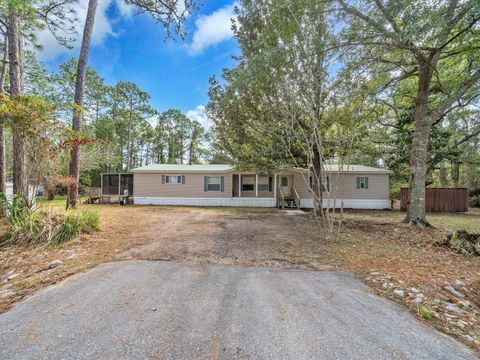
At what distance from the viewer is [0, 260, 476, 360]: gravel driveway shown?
74.7 inches

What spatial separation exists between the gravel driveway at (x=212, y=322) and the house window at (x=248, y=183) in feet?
42.7

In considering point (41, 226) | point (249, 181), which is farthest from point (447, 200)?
point (41, 226)

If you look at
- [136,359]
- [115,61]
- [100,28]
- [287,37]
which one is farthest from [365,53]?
[115,61]

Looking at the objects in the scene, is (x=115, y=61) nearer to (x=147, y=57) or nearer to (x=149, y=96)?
(x=147, y=57)

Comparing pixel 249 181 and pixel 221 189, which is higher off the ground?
pixel 249 181

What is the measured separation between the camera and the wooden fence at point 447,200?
13.7 meters

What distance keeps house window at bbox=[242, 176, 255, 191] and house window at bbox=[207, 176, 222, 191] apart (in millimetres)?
1848

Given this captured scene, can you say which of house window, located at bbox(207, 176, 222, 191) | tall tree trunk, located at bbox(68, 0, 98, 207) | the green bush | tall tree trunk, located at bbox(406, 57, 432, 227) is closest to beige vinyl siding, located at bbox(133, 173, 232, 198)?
house window, located at bbox(207, 176, 222, 191)

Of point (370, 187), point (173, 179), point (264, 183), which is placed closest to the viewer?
point (370, 187)

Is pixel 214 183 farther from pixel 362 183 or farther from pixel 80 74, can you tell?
pixel 362 183

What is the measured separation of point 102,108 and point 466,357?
30523mm

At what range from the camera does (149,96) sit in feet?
83.8

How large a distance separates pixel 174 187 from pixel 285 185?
Answer: 786 centimetres

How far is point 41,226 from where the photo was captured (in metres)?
5.47
